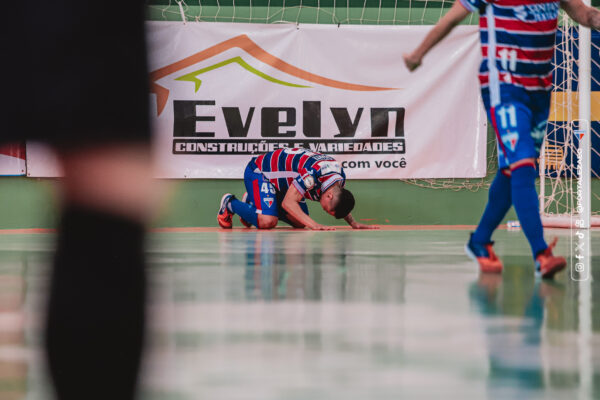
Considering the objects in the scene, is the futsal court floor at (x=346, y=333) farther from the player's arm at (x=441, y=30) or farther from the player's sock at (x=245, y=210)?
the player's sock at (x=245, y=210)

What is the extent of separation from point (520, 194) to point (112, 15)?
242cm

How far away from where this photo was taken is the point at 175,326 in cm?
156

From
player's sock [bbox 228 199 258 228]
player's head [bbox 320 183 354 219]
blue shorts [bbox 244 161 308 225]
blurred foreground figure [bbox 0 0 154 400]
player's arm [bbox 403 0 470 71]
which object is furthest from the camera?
player's sock [bbox 228 199 258 228]

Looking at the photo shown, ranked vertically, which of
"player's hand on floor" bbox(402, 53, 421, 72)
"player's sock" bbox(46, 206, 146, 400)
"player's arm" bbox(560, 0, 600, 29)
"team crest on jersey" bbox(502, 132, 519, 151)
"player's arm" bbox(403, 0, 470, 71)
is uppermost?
"player's arm" bbox(560, 0, 600, 29)

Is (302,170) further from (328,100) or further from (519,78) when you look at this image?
(519,78)

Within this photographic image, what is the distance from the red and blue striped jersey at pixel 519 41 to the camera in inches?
108

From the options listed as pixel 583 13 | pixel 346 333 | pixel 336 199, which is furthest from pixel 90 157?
pixel 336 199

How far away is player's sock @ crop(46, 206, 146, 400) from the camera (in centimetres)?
49

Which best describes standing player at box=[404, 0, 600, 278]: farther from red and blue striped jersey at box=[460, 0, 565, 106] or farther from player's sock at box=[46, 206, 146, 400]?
player's sock at box=[46, 206, 146, 400]

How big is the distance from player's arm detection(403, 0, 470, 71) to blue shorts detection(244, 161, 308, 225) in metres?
3.96

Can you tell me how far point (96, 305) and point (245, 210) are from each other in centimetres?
645

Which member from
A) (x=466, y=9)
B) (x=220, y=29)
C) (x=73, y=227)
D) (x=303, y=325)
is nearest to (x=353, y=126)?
(x=220, y=29)

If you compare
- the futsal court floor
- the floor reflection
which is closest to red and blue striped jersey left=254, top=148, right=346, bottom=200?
the futsal court floor

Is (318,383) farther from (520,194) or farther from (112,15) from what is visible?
(520,194)
